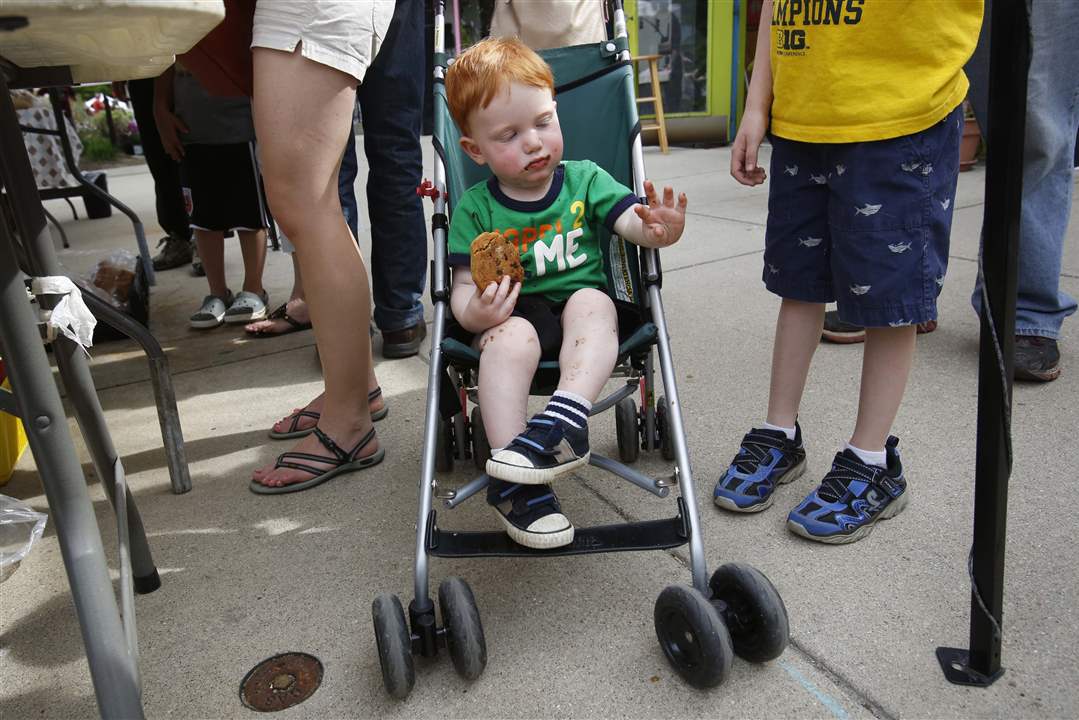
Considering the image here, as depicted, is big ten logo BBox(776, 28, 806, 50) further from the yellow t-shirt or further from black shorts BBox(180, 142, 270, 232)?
black shorts BBox(180, 142, 270, 232)

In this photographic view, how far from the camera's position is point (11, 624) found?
5.75 feet

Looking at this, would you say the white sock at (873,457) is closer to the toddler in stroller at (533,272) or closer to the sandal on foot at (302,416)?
the toddler in stroller at (533,272)

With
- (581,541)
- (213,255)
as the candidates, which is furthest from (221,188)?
(581,541)

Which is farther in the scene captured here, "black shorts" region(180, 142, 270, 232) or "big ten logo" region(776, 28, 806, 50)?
"black shorts" region(180, 142, 270, 232)

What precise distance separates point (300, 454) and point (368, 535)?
403 millimetres

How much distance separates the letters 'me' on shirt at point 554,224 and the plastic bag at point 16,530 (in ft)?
3.52

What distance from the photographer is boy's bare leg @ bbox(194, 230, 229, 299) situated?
148 inches

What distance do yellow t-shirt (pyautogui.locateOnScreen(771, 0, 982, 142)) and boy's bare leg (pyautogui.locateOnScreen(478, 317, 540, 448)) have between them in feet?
2.57

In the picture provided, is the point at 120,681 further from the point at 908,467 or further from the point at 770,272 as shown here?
the point at 908,467

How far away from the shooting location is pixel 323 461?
7.48 ft

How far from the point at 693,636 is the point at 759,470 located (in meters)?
0.73

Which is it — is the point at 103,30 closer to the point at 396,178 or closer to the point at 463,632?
the point at 463,632

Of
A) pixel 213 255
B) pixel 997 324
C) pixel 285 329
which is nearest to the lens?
pixel 997 324

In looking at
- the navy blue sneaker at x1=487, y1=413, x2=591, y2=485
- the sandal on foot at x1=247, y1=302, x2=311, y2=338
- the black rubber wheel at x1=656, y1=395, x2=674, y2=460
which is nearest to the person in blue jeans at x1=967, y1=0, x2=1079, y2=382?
the black rubber wheel at x1=656, y1=395, x2=674, y2=460
